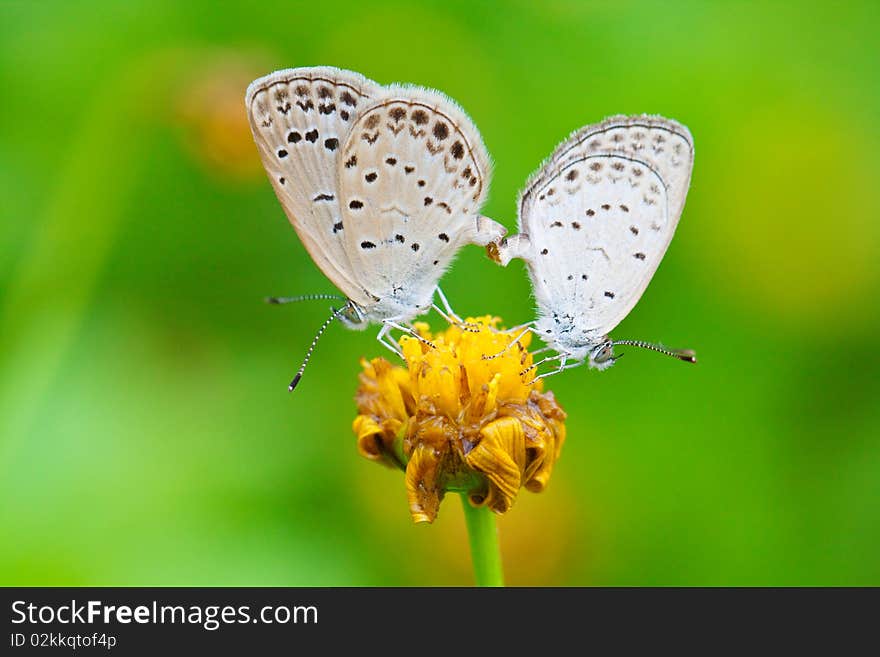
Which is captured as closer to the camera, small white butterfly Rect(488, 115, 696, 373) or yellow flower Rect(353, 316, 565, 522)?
yellow flower Rect(353, 316, 565, 522)

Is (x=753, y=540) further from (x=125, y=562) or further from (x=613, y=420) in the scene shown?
(x=125, y=562)

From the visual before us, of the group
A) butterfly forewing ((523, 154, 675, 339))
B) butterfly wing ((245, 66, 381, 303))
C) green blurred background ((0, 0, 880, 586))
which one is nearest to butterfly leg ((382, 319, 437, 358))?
butterfly wing ((245, 66, 381, 303))

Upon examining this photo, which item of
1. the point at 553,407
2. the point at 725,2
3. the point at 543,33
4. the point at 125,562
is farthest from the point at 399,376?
the point at 725,2

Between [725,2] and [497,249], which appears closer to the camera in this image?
[497,249]

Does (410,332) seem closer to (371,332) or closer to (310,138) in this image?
(310,138)

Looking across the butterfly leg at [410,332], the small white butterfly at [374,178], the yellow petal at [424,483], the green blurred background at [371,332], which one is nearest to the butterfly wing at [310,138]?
the small white butterfly at [374,178]

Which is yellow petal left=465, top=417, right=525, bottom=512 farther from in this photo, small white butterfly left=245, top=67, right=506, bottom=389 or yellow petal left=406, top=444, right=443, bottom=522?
small white butterfly left=245, top=67, right=506, bottom=389

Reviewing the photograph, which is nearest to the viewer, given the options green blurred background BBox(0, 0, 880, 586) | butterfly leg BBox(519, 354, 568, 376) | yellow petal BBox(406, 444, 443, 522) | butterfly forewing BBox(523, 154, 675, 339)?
yellow petal BBox(406, 444, 443, 522)
